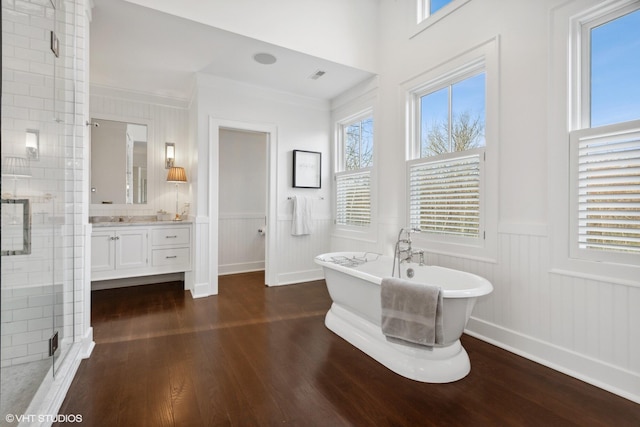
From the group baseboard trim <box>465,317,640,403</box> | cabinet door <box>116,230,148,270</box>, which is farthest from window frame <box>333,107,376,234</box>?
cabinet door <box>116,230,148,270</box>

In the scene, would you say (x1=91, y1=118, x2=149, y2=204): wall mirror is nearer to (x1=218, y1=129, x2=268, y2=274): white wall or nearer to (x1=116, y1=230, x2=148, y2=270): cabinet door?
(x1=116, y1=230, x2=148, y2=270): cabinet door

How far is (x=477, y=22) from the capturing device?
267 cm

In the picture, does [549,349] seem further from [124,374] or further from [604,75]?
[124,374]

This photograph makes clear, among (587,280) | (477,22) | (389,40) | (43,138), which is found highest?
(389,40)

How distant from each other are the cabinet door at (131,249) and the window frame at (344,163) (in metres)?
2.55

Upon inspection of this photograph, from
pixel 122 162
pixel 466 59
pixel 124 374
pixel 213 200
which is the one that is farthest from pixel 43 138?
pixel 466 59

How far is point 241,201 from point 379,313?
3471mm

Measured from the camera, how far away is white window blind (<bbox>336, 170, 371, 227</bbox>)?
406 cm

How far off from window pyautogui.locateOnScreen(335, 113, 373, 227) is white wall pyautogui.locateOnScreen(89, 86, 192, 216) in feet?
7.03

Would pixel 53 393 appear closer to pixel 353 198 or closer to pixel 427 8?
pixel 353 198

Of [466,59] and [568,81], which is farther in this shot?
[466,59]

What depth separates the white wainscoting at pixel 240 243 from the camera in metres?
4.98

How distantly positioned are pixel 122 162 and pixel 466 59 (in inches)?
168

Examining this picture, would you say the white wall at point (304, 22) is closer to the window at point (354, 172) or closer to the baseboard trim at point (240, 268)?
the window at point (354, 172)
